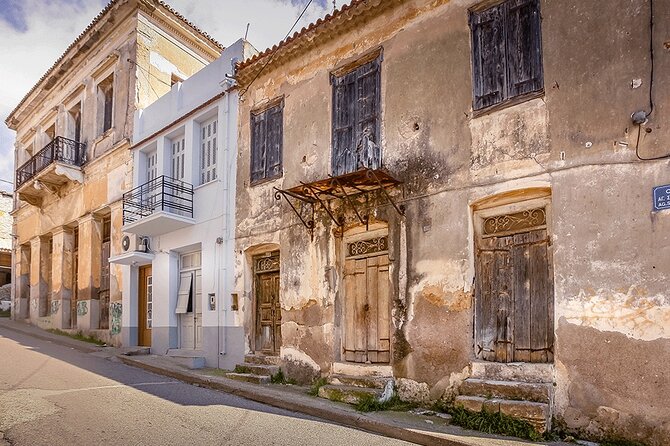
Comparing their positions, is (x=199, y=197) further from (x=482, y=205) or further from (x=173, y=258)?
(x=482, y=205)

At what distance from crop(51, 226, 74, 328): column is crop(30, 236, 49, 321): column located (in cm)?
150

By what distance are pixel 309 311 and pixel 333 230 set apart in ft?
5.27

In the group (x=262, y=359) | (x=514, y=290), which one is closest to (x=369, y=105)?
(x=514, y=290)

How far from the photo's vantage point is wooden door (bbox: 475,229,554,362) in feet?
23.8

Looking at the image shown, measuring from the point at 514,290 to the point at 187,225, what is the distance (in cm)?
867

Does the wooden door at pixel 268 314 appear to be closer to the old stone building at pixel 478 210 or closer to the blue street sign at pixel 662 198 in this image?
the old stone building at pixel 478 210

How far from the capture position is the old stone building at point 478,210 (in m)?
6.32

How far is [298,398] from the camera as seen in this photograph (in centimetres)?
852

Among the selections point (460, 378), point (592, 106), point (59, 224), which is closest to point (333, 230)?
point (460, 378)

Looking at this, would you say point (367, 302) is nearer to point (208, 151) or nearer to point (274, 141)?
point (274, 141)

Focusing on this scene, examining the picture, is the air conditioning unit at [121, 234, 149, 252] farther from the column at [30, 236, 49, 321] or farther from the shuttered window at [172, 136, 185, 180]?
the column at [30, 236, 49, 321]

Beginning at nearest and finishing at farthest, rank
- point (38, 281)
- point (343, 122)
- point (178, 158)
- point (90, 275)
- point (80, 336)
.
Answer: point (343, 122) → point (178, 158) → point (80, 336) → point (90, 275) → point (38, 281)

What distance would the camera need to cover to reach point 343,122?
1006cm

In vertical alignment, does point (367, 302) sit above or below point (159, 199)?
below
